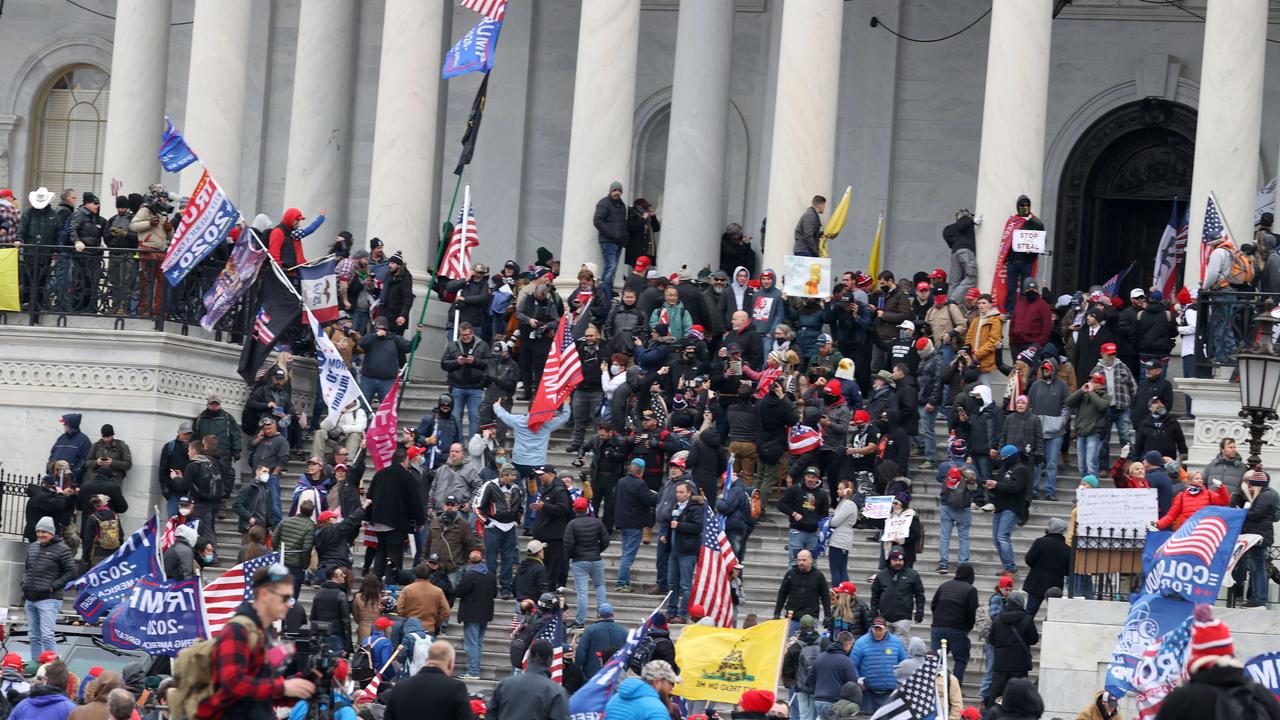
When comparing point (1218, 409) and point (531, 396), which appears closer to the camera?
point (1218, 409)

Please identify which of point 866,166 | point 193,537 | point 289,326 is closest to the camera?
point 193,537

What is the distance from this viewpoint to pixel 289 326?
32969 millimetres

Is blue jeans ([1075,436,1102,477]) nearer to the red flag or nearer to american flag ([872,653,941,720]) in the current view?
the red flag

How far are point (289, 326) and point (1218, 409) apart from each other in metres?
11.6

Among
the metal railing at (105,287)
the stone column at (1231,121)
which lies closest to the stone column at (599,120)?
the metal railing at (105,287)

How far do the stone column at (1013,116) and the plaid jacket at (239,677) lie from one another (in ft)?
69.2

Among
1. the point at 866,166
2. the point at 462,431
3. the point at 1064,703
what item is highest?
the point at 866,166

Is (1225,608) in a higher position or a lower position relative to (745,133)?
lower

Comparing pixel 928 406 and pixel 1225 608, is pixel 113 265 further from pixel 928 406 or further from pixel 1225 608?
pixel 1225 608

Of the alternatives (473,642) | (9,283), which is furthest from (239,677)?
(9,283)

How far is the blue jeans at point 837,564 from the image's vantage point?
27234 mm

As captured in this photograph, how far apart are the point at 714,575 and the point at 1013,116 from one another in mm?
10885

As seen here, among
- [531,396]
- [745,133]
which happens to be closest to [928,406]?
[531,396]

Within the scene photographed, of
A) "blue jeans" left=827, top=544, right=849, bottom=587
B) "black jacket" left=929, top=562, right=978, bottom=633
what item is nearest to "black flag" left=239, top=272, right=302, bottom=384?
"blue jeans" left=827, top=544, right=849, bottom=587
